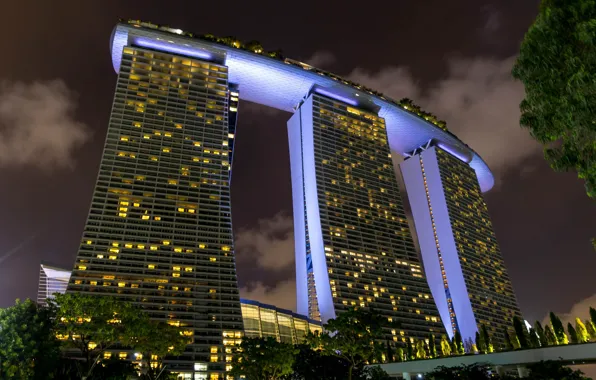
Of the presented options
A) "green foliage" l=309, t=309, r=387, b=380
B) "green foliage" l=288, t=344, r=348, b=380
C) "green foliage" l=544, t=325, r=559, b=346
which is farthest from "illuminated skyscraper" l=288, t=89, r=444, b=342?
"green foliage" l=544, t=325, r=559, b=346

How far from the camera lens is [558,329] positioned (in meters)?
56.5

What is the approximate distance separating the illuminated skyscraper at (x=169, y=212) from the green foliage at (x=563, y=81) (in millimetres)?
89197

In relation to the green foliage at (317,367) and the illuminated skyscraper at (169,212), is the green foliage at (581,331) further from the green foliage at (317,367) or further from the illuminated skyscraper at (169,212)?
the illuminated skyscraper at (169,212)

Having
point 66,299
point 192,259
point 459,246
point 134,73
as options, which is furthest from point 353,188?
point 66,299

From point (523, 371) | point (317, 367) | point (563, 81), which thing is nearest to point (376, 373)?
point (317, 367)

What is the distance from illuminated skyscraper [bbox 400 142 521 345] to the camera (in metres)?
153

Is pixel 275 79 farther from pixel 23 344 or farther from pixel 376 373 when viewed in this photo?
pixel 23 344

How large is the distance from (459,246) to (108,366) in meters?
128

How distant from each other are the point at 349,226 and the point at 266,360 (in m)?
74.4

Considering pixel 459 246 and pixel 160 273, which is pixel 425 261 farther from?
pixel 160 273

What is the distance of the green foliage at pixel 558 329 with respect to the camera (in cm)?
5506

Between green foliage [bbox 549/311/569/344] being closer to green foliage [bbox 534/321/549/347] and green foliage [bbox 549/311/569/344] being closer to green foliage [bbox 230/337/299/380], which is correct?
green foliage [bbox 534/321/549/347]

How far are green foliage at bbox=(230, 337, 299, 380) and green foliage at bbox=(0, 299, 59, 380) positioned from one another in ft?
90.3

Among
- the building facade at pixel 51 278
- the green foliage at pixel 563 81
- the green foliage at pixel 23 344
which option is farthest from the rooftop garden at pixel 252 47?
the green foliage at pixel 563 81
